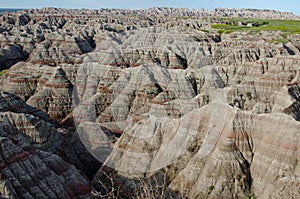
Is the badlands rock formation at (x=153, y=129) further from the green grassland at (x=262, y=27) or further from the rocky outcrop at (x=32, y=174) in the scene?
the green grassland at (x=262, y=27)

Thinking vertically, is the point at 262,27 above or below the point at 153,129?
below

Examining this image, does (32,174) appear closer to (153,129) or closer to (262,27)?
(153,129)

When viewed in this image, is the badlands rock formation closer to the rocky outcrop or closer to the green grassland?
the rocky outcrop

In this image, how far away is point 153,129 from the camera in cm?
3725

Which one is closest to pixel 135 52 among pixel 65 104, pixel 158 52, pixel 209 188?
pixel 158 52

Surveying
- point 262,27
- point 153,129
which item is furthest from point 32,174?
point 262,27

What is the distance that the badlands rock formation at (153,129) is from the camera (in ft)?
89.6

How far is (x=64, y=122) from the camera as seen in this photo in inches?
2228

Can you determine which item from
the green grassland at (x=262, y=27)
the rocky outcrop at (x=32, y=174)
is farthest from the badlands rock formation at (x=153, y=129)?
the green grassland at (x=262, y=27)

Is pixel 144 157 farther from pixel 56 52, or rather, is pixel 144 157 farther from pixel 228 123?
pixel 56 52

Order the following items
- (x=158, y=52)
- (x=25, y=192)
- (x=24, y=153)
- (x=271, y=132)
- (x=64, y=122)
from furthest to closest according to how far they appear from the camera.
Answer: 1. (x=158, y=52)
2. (x=64, y=122)
3. (x=271, y=132)
4. (x=24, y=153)
5. (x=25, y=192)

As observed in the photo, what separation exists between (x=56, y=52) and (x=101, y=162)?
53268mm

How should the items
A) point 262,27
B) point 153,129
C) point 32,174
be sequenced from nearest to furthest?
point 32,174, point 153,129, point 262,27

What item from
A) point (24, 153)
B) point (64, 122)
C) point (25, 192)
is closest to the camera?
point (25, 192)
